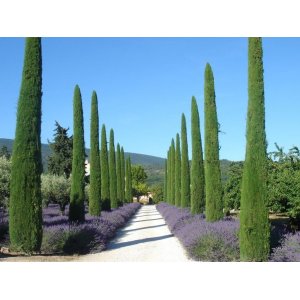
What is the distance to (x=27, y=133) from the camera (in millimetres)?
13695

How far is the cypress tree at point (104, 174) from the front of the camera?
105ft

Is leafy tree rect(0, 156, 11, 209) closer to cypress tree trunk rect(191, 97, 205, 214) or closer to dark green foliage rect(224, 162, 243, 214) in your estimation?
cypress tree trunk rect(191, 97, 205, 214)

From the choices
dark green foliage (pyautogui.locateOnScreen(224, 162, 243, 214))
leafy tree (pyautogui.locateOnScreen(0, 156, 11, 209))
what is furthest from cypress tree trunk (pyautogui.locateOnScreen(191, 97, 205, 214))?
leafy tree (pyautogui.locateOnScreen(0, 156, 11, 209))

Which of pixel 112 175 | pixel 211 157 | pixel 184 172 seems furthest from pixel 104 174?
pixel 211 157

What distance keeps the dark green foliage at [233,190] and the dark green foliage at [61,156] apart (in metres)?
28.8

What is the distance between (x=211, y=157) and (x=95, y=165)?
32.8 feet

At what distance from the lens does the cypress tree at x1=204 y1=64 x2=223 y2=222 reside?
18.1 meters

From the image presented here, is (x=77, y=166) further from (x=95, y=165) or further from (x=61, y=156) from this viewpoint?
(x=61, y=156)

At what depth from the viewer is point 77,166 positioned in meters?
21.7
